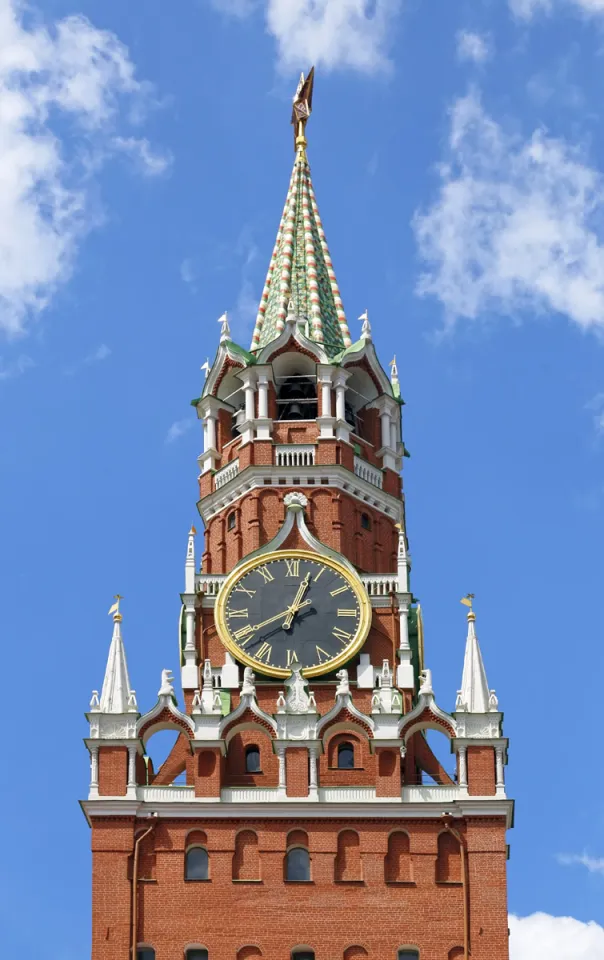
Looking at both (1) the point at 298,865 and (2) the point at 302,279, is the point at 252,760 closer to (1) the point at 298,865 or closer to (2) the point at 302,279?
(1) the point at 298,865

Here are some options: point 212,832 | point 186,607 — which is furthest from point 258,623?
point 212,832

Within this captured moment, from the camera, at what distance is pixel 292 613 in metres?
75.8

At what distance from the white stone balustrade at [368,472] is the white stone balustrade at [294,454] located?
140 cm

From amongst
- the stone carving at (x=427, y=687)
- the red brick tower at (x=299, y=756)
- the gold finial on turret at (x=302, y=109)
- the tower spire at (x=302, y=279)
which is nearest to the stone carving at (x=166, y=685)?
the red brick tower at (x=299, y=756)

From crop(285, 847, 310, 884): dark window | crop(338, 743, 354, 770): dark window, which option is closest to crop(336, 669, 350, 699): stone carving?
crop(338, 743, 354, 770): dark window

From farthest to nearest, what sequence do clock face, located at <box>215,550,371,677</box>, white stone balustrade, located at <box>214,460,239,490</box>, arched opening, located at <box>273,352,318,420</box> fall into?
arched opening, located at <box>273,352,318,420</box> < white stone balustrade, located at <box>214,460,239,490</box> < clock face, located at <box>215,550,371,677</box>

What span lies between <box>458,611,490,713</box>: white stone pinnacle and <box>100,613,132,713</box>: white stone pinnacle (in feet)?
28.0

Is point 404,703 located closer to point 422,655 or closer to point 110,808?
point 422,655

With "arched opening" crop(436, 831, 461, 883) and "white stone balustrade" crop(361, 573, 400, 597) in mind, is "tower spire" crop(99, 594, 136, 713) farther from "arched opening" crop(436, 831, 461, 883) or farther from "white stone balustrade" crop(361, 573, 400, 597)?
"arched opening" crop(436, 831, 461, 883)

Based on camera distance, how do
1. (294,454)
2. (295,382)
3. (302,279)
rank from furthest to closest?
1. (302,279)
2. (295,382)
3. (294,454)

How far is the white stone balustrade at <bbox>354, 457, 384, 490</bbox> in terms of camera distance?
81125 millimetres

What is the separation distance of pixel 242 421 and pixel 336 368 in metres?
3.11

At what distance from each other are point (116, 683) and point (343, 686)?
5827 mm

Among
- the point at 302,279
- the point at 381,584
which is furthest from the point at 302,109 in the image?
the point at 381,584
